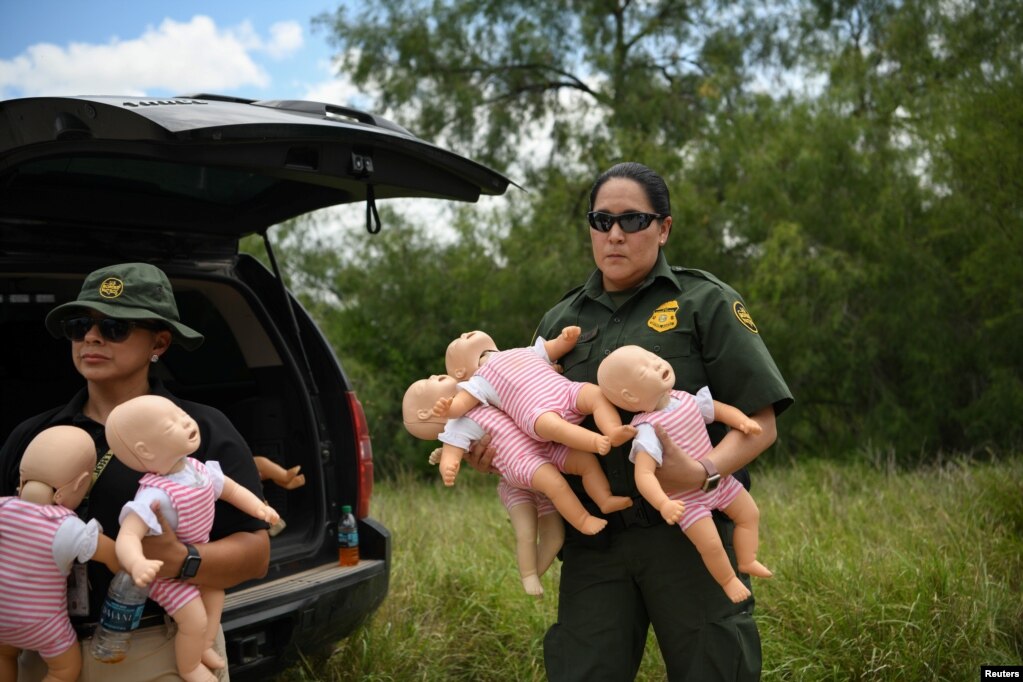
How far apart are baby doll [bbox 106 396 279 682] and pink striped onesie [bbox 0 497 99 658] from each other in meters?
0.11

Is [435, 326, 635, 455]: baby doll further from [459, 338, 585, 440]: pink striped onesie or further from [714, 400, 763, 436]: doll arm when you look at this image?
[714, 400, 763, 436]: doll arm

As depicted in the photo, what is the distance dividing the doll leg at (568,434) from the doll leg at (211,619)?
0.91 meters

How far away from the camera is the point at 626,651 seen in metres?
2.80

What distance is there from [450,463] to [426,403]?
0.87 feet

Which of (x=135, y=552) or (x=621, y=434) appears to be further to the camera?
(x=621, y=434)

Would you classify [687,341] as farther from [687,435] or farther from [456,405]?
[456,405]

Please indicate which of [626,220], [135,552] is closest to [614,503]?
[626,220]

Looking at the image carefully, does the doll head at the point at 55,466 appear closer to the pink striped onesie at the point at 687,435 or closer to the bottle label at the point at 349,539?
the pink striped onesie at the point at 687,435

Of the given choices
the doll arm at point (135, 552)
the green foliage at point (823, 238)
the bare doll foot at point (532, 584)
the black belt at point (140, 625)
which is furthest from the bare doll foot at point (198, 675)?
the green foliage at point (823, 238)

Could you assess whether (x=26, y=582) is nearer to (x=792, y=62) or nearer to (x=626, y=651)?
(x=626, y=651)

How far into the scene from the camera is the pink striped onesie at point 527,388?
2643 millimetres

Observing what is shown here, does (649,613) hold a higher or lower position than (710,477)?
lower

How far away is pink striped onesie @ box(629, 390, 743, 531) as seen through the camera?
8.28 ft

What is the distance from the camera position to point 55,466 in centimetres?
223
